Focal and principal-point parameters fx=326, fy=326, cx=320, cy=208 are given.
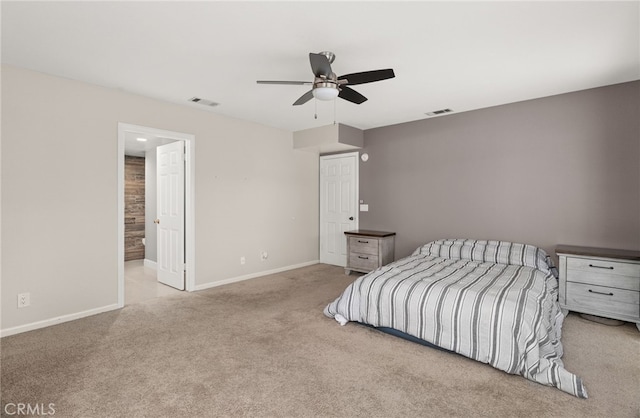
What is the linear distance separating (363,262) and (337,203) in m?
1.37

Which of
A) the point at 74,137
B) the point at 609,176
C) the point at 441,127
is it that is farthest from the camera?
the point at 441,127

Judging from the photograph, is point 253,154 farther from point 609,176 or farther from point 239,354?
point 609,176

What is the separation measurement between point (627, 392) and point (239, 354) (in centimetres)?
271

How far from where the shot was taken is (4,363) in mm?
2486

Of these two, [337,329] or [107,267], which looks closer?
[337,329]

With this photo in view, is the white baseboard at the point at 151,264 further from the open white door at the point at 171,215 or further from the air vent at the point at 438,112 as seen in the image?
the air vent at the point at 438,112

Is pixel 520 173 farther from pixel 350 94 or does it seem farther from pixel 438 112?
pixel 350 94

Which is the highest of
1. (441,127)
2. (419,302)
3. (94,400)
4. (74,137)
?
(441,127)

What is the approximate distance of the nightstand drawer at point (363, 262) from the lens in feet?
16.9

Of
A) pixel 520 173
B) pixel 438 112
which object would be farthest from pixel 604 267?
pixel 438 112

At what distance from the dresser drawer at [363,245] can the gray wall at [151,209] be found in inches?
141

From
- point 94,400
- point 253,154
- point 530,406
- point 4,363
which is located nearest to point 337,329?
point 530,406

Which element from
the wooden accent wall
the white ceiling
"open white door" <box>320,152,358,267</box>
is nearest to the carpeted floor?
the white ceiling

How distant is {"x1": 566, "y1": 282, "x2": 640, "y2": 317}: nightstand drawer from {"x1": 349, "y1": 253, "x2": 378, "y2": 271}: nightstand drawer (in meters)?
2.46
